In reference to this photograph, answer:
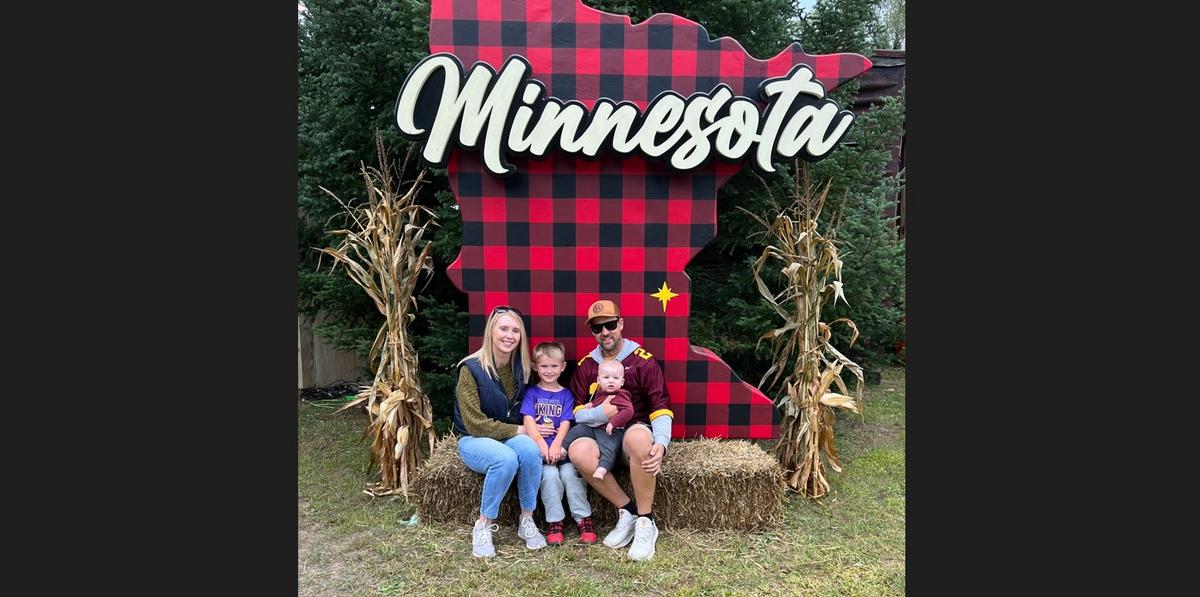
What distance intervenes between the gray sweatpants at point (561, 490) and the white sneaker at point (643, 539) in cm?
35

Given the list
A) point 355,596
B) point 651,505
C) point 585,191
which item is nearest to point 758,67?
point 585,191

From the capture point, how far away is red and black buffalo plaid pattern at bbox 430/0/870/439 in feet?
16.2

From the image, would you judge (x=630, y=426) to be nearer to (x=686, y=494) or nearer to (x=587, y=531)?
(x=686, y=494)

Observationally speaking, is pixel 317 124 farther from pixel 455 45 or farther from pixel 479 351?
pixel 479 351

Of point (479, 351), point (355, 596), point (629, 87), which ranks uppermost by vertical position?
point (629, 87)

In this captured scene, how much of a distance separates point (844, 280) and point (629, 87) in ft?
8.59

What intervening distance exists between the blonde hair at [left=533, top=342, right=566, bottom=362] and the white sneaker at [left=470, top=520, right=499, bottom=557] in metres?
1.07

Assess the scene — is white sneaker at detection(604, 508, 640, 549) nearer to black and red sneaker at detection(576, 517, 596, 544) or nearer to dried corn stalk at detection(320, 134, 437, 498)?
black and red sneaker at detection(576, 517, 596, 544)

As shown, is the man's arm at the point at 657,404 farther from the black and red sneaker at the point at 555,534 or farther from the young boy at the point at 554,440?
the black and red sneaker at the point at 555,534

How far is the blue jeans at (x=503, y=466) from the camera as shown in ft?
14.4

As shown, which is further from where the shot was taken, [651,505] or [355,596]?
[651,505]

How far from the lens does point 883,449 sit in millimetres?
6297

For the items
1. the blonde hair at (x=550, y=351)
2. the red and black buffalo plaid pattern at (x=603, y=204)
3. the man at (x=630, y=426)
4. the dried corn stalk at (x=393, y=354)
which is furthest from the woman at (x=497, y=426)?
the dried corn stalk at (x=393, y=354)

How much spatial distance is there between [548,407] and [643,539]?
1.00 m
